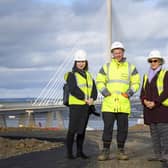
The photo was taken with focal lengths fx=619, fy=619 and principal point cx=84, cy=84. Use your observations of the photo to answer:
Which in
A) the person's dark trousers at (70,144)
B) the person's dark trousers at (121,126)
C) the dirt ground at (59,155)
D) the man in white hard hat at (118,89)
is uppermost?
the man in white hard hat at (118,89)

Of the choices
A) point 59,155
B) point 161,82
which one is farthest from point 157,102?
point 59,155

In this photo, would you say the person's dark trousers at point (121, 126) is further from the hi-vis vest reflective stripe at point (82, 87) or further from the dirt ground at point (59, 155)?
the hi-vis vest reflective stripe at point (82, 87)

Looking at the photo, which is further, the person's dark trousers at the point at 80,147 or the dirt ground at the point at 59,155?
the person's dark trousers at the point at 80,147

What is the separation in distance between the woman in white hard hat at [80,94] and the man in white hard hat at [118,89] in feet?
1.27

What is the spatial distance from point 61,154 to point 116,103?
1962 millimetres

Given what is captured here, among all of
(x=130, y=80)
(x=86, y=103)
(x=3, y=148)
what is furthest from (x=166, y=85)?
(x=3, y=148)

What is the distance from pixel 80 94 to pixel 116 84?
0.68 meters

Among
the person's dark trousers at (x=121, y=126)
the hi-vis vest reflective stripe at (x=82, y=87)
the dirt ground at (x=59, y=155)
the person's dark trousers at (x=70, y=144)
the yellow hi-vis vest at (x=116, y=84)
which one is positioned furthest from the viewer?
the person's dark trousers at (x=70, y=144)

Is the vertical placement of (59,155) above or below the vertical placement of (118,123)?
below

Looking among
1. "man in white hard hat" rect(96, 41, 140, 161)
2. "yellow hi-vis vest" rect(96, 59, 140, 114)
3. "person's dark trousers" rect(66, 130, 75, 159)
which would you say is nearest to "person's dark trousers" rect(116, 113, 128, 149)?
"man in white hard hat" rect(96, 41, 140, 161)

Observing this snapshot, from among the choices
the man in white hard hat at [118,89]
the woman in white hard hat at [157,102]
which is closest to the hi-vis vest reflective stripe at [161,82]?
the woman in white hard hat at [157,102]

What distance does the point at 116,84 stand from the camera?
10.1 m

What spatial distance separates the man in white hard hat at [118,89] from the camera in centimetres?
1010

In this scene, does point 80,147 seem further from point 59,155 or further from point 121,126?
point 121,126
